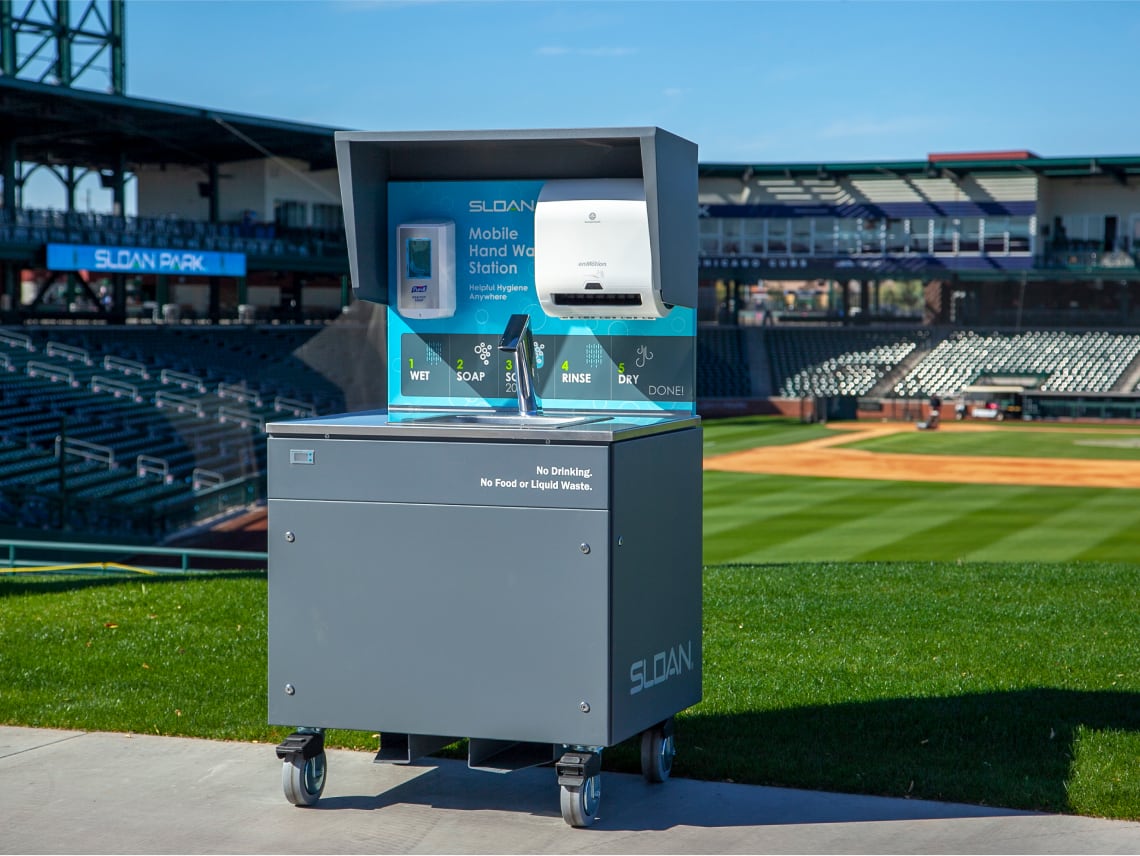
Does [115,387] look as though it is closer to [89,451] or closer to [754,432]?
[89,451]

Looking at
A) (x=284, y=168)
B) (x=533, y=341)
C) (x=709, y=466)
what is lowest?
(x=709, y=466)

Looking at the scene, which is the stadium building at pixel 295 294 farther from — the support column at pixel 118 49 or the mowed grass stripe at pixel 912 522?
the mowed grass stripe at pixel 912 522

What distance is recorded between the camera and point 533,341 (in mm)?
7062

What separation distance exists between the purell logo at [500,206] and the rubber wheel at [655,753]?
103 inches

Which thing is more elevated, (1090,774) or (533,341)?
(533,341)

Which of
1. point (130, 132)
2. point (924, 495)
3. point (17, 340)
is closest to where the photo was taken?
point (924, 495)

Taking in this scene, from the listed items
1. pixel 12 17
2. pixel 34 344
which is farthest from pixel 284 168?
pixel 34 344

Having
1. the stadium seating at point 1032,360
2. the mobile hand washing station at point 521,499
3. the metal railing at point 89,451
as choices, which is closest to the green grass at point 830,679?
the mobile hand washing station at point 521,499

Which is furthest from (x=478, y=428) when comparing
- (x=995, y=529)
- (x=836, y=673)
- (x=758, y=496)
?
(x=758, y=496)

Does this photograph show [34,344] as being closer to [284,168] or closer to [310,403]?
[310,403]

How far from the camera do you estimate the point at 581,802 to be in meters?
5.86

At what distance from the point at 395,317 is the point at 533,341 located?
0.78 metres

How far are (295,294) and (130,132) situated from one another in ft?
42.8

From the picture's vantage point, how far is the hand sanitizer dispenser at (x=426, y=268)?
712 cm
